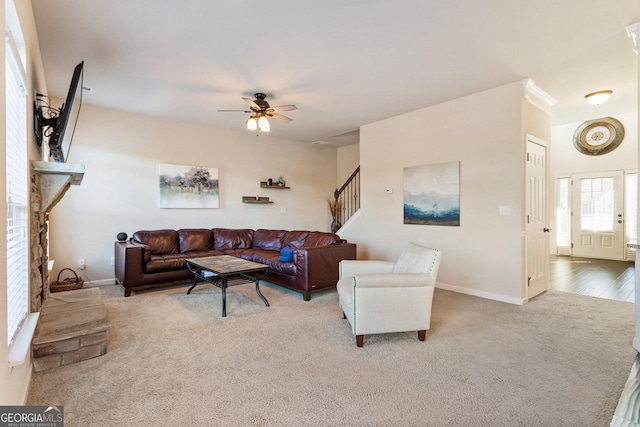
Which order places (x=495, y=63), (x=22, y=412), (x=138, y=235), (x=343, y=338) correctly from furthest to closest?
(x=138, y=235) → (x=495, y=63) → (x=343, y=338) → (x=22, y=412)

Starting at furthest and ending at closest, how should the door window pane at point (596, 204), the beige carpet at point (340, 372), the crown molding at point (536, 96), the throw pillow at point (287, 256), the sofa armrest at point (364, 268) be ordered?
the door window pane at point (596, 204)
the throw pillow at point (287, 256)
the crown molding at point (536, 96)
the sofa armrest at point (364, 268)
the beige carpet at point (340, 372)

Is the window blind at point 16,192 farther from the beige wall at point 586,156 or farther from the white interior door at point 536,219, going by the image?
the beige wall at point 586,156

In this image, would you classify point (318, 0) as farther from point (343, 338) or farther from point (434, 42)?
point (343, 338)

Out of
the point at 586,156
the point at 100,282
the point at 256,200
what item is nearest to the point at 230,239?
the point at 256,200

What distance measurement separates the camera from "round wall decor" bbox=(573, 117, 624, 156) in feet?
20.7

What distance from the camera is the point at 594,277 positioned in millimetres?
5195

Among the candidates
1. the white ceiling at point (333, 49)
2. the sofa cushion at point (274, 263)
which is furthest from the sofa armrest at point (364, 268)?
the white ceiling at point (333, 49)

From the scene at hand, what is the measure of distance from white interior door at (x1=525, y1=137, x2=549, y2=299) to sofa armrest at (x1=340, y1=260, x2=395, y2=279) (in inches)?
79.0

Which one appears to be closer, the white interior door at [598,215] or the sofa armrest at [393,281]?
the sofa armrest at [393,281]

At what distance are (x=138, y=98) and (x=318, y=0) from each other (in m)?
3.28

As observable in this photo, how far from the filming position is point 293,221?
7.11 meters

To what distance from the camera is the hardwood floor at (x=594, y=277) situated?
4301 mm

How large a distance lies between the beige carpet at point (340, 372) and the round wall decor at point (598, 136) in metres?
4.68

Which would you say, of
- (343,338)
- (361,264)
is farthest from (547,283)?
(343,338)
